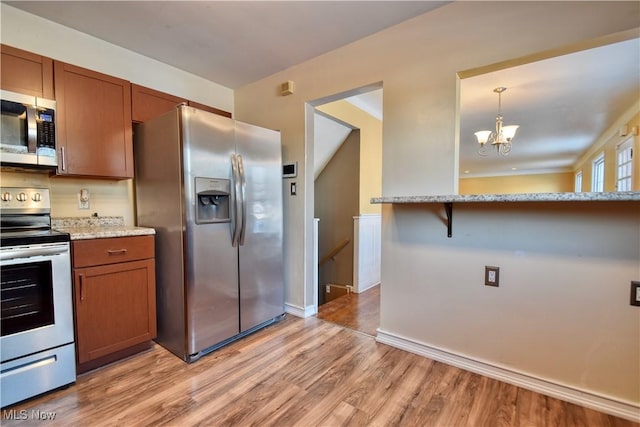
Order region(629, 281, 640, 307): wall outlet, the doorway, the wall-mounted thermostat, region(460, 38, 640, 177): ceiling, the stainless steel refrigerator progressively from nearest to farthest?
region(629, 281, 640, 307): wall outlet
the stainless steel refrigerator
region(460, 38, 640, 177): ceiling
the wall-mounted thermostat
the doorway

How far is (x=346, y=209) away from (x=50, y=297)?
10.4 feet

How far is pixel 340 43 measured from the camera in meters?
2.32

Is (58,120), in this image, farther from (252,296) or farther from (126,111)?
(252,296)

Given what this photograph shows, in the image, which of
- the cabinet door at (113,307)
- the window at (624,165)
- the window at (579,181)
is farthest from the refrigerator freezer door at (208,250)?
the window at (579,181)

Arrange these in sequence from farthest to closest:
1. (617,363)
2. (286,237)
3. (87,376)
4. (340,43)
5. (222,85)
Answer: (222,85)
(286,237)
(340,43)
(87,376)
(617,363)

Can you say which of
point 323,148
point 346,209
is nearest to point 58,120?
point 323,148

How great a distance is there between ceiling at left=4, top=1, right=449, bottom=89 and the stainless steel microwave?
2.29ft

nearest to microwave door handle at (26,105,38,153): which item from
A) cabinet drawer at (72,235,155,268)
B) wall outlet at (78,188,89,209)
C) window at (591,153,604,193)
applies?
wall outlet at (78,188,89,209)

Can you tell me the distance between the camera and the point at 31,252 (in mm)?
1509

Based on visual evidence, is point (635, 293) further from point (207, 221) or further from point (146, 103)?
point (146, 103)

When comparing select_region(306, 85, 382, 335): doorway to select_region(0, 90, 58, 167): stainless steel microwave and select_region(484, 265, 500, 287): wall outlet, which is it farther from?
select_region(0, 90, 58, 167): stainless steel microwave

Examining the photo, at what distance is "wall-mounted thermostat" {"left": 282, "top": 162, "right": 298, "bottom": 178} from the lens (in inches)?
108

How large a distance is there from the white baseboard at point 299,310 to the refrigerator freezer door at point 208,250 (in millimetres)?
690

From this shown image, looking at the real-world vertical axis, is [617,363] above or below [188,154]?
below
